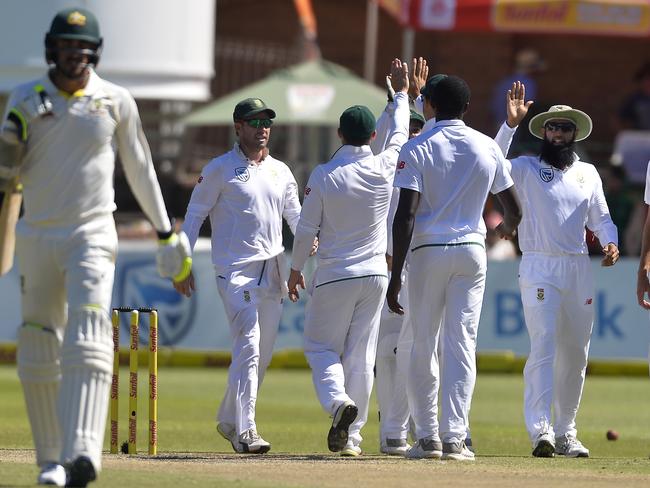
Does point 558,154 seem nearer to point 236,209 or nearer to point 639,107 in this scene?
point 236,209

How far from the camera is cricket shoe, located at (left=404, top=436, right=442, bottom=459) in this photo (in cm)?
1024

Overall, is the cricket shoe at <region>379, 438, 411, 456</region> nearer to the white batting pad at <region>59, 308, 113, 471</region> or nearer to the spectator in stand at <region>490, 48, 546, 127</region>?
the white batting pad at <region>59, 308, 113, 471</region>

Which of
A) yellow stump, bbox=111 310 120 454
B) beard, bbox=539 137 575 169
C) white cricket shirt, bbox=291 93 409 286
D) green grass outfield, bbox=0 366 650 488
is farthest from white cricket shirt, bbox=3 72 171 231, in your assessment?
beard, bbox=539 137 575 169

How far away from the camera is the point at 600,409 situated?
1550cm

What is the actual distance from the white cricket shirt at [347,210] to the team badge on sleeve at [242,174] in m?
0.69

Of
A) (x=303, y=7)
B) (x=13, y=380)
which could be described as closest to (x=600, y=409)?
(x=13, y=380)

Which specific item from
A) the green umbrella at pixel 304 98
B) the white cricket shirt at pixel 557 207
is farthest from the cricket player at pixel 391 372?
the green umbrella at pixel 304 98

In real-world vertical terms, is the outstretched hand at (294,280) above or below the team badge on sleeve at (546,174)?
below

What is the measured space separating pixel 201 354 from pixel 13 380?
8.28 ft

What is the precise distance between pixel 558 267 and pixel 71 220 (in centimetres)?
408

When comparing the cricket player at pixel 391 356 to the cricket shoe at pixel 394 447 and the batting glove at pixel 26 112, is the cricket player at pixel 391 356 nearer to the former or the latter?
the cricket shoe at pixel 394 447

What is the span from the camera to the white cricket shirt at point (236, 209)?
1125 cm

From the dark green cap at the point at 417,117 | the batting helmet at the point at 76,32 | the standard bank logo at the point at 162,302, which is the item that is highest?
the batting helmet at the point at 76,32

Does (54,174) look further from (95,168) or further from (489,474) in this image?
(489,474)
